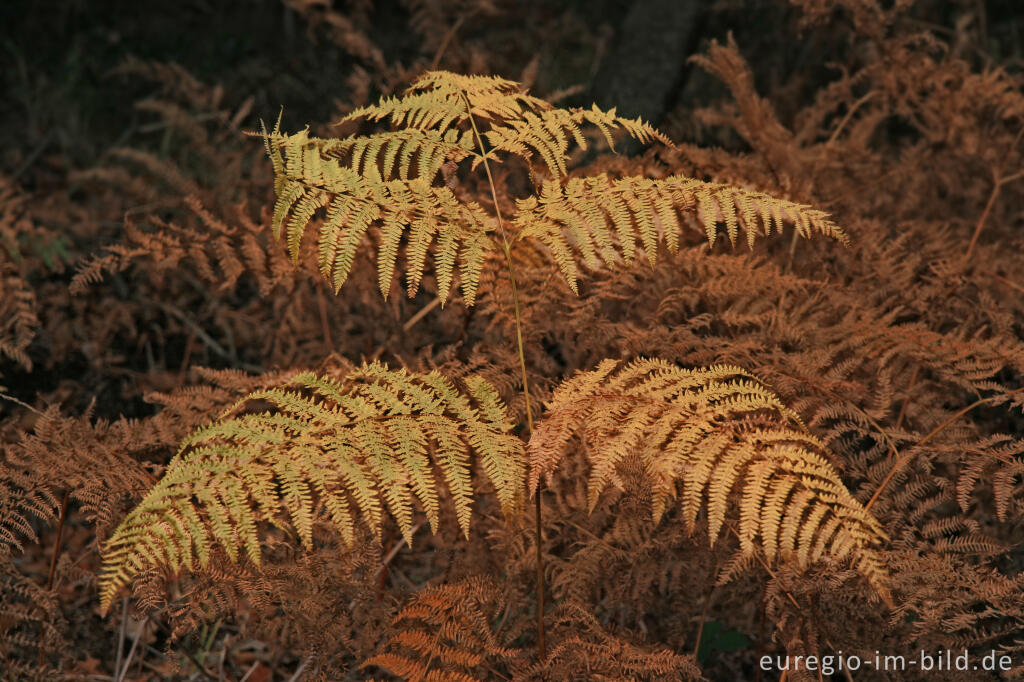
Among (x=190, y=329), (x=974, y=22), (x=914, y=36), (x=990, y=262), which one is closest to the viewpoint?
(x=990, y=262)

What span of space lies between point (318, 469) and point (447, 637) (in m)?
0.54

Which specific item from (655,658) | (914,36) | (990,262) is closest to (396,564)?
(655,658)

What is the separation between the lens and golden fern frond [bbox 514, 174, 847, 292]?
1825 mm

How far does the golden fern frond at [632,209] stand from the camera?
1825 millimetres

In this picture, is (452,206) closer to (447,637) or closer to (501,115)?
(501,115)

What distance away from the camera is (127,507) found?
212 centimetres

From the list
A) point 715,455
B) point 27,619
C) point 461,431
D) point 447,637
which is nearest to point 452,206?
point 461,431

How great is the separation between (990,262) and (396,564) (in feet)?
6.99

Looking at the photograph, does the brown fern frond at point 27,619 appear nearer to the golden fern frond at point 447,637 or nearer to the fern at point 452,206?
the golden fern frond at point 447,637

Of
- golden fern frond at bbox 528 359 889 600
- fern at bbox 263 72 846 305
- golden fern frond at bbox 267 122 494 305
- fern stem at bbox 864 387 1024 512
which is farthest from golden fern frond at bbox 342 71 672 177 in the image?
fern stem at bbox 864 387 1024 512

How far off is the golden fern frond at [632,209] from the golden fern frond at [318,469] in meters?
0.38

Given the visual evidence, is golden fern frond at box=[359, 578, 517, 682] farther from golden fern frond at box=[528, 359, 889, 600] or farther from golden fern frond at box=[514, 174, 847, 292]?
golden fern frond at box=[514, 174, 847, 292]

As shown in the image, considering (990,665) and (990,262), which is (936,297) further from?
(990,665)

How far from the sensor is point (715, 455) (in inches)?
66.9
